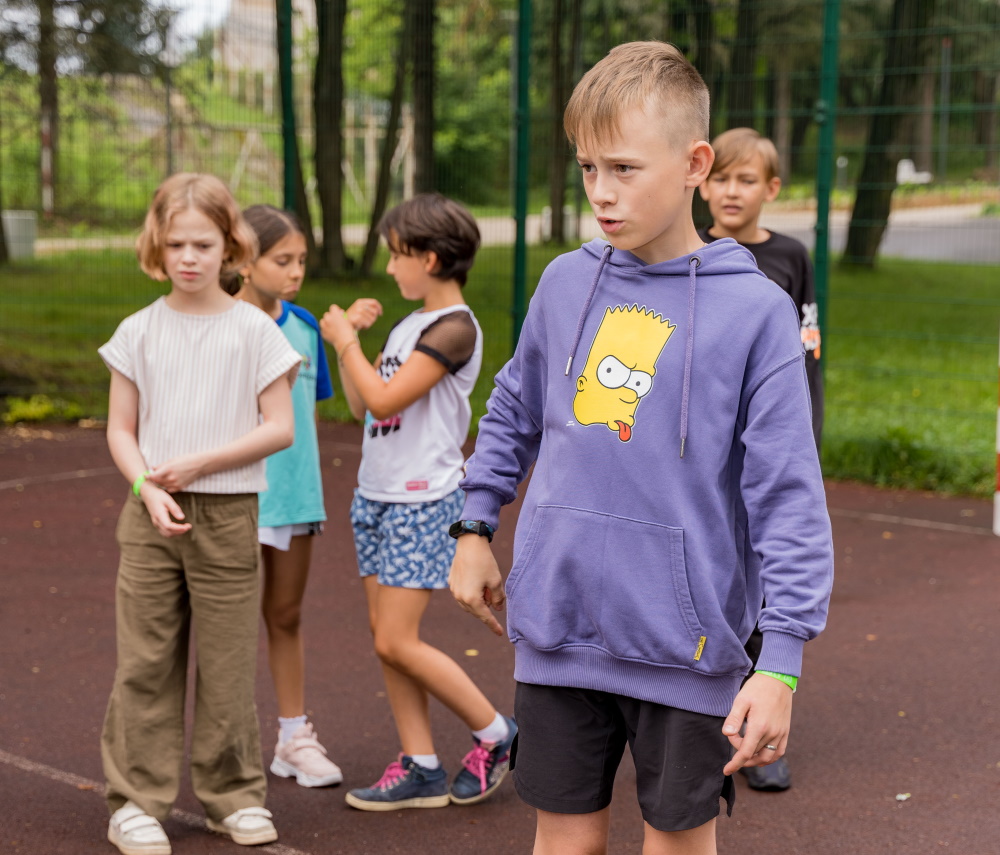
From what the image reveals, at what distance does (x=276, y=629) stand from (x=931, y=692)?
7.85 feet

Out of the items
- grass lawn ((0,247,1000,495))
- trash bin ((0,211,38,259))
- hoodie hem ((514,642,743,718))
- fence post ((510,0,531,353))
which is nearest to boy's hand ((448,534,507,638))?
hoodie hem ((514,642,743,718))

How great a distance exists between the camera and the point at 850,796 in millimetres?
3879

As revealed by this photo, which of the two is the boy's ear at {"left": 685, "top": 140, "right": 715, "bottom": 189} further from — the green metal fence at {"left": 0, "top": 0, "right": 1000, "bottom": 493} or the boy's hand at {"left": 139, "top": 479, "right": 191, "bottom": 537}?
the green metal fence at {"left": 0, "top": 0, "right": 1000, "bottom": 493}

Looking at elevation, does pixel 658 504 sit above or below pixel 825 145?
below

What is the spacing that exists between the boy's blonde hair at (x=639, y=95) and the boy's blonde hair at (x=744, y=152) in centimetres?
191

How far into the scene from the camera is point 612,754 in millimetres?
2350

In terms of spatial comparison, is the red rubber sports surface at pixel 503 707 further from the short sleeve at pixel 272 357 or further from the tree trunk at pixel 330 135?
the tree trunk at pixel 330 135

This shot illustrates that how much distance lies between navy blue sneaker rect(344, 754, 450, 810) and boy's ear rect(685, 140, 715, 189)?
7.08 ft

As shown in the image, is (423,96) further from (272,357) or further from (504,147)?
(272,357)

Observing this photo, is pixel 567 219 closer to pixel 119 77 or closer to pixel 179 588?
pixel 119 77

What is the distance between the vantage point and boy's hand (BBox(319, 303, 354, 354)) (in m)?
3.71

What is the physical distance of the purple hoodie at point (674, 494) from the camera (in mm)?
2123

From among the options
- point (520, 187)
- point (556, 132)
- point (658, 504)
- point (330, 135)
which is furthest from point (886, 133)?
point (658, 504)

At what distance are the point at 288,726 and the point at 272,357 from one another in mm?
1222
